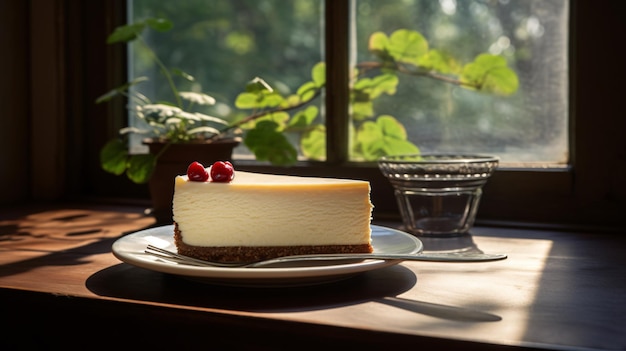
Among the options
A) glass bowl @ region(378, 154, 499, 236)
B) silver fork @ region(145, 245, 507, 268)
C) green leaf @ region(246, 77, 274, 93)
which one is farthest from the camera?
green leaf @ region(246, 77, 274, 93)

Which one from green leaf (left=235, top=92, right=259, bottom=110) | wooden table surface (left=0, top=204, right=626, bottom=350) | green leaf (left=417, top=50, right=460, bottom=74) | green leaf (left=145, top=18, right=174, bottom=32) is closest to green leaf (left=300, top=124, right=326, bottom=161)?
green leaf (left=235, top=92, right=259, bottom=110)

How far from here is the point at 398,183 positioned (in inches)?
46.8

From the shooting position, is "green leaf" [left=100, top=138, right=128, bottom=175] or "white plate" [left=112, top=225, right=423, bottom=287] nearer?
"white plate" [left=112, top=225, right=423, bottom=287]

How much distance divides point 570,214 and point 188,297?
74cm

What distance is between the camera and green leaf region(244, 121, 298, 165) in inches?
52.5

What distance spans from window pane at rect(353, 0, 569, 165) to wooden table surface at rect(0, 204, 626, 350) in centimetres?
32

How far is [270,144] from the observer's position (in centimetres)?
134

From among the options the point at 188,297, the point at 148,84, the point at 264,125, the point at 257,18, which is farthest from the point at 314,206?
the point at 148,84

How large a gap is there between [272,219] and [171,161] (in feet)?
1.57

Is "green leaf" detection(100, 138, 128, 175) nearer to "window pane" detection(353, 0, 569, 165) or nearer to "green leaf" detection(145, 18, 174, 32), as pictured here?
"green leaf" detection(145, 18, 174, 32)

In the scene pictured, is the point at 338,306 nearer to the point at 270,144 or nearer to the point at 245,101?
the point at 270,144

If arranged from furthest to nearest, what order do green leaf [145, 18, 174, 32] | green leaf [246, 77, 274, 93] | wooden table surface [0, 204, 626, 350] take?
green leaf [145, 18, 174, 32], green leaf [246, 77, 274, 93], wooden table surface [0, 204, 626, 350]

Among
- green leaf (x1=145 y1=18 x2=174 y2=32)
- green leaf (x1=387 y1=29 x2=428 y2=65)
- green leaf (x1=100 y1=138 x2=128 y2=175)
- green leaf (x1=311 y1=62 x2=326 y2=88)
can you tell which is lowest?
green leaf (x1=100 y1=138 x2=128 y2=175)

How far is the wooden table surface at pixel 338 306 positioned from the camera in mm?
647
